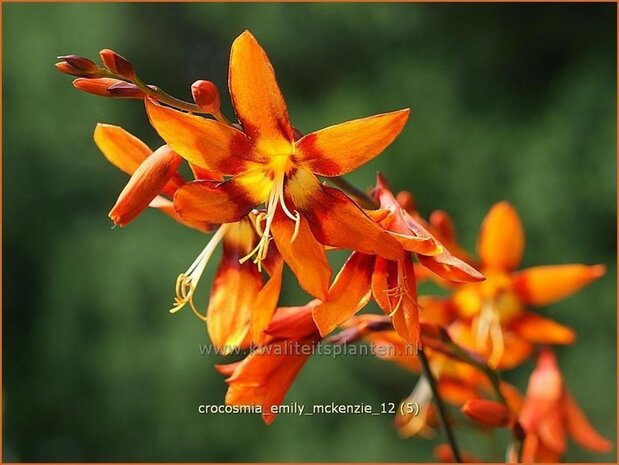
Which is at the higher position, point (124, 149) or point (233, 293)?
point (124, 149)

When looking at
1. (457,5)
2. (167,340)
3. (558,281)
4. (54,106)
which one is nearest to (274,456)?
(167,340)

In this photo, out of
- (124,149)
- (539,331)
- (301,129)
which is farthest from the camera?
(301,129)

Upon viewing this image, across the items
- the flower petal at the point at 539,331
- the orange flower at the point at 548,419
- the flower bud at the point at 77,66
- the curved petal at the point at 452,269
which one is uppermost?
the flower bud at the point at 77,66

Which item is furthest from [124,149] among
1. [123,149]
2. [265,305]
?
[265,305]

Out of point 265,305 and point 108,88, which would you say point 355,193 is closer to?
point 265,305

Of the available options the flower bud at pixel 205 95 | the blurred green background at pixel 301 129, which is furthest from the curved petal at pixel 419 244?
the blurred green background at pixel 301 129

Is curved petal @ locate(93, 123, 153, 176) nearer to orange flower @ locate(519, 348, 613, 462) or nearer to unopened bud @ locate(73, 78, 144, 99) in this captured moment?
unopened bud @ locate(73, 78, 144, 99)

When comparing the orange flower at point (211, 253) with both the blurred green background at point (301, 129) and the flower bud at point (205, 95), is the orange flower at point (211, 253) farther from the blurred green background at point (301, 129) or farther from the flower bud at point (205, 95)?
the blurred green background at point (301, 129)

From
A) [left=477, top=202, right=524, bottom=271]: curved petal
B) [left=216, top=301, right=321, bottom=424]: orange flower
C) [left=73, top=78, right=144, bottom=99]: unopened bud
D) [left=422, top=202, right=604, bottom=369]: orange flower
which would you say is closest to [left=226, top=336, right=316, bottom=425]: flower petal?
[left=216, top=301, right=321, bottom=424]: orange flower
